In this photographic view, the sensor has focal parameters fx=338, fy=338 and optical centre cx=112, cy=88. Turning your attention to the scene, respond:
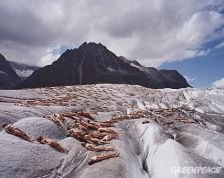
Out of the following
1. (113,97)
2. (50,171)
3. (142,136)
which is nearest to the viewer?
(50,171)

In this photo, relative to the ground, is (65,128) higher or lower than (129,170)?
higher

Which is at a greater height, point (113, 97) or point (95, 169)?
point (113, 97)

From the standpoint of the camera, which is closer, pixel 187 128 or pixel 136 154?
pixel 136 154

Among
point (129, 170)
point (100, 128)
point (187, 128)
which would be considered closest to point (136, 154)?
point (100, 128)

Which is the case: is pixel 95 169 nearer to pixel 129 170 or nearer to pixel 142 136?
pixel 129 170

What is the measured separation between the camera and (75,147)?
1725cm

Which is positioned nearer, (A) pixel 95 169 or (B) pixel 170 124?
(A) pixel 95 169

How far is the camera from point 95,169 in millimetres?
14914

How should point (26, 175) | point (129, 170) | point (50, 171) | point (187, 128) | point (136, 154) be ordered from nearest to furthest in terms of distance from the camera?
point (26, 175)
point (50, 171)
point (129, 170)
point (136, 154)
point (187, 128)

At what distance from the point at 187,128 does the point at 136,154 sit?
918 cm

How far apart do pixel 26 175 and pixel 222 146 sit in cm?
1377

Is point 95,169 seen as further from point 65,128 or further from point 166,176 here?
point 65,128

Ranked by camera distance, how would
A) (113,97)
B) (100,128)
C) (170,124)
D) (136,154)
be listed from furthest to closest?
(113,97)
(170,124)
(100,128)
(136,154)

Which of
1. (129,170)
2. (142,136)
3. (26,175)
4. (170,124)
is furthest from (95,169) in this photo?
(170,124)
